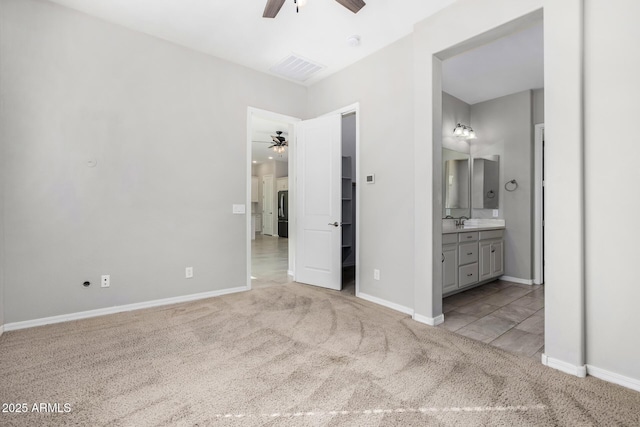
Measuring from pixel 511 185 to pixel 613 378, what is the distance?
10.7 feet

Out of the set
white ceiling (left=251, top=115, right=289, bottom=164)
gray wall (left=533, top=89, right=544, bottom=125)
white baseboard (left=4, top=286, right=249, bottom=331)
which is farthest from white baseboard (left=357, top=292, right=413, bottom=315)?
gray wall (left=533, top=89, right=544, bottom=125)

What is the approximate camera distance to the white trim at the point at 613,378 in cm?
179

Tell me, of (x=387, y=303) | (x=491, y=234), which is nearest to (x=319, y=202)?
(x=387, y=303)

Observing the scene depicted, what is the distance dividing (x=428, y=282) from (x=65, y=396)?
2688 mm

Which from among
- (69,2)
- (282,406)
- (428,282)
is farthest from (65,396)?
(69,2)

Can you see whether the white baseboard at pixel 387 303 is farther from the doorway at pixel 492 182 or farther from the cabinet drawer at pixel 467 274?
the cabinet drawer at pixel 467 274

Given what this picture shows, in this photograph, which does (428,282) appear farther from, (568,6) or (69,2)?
(69,2)

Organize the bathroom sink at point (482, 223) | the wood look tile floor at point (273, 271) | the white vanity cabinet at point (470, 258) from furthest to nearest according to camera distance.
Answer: the bathroom sink at point (482, 223)
the wood look tile floor at point (273, 271)
the white vanity cabinet at point (470, 258)

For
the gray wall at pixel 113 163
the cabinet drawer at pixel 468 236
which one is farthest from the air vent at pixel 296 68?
the cabinet drawer at pixel 468 236

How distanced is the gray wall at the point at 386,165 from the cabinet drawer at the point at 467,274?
3.17ft

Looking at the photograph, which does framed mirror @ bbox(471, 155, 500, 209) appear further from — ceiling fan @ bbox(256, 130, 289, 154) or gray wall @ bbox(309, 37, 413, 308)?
ceiling fan @ bbox(256, 130, 289, 154)

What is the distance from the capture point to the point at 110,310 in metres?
3.00

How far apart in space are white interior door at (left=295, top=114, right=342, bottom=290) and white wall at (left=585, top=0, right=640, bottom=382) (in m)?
2.46

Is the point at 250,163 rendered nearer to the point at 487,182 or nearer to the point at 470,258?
the point at 470,258
